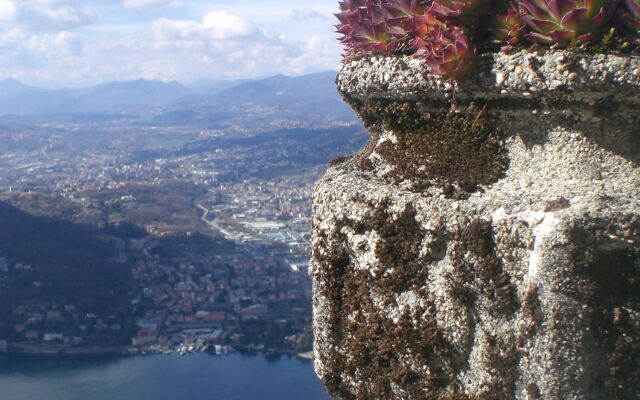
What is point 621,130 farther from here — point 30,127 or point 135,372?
point 30,127

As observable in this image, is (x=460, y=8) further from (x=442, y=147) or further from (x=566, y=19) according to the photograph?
(x=442, y=147)

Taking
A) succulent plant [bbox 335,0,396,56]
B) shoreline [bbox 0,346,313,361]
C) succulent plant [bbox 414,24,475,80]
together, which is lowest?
shoreline [bbox 0,346,313,361]

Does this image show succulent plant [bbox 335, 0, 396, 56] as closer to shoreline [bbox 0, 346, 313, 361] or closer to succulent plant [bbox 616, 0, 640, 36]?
succulent plant [bbox 616, 0, 640, 36]

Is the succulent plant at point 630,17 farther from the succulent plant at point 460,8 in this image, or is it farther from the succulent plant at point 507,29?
the succulent plant at point 460,8

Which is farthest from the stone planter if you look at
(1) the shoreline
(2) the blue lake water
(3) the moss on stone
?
(1) the shoreline

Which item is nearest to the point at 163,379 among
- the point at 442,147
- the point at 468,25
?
the point at 442,147

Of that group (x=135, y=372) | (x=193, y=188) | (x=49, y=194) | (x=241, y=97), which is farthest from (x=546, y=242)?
(x=241, y=97)

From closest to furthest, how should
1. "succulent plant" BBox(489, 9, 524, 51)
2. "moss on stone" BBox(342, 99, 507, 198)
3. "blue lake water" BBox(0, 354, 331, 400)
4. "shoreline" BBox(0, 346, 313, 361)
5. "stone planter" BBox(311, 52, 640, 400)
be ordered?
"stone planter" BBox(311, 52, 640, 400)
"succulent plant" BBox(489, 9, 524, 51)
"moss on stone" BBox(342, 99, 507, 198)
"blue lake water" BBox(0, 354, 331, 400)
"shoreline" BBox(0, 346, 313, 361)
